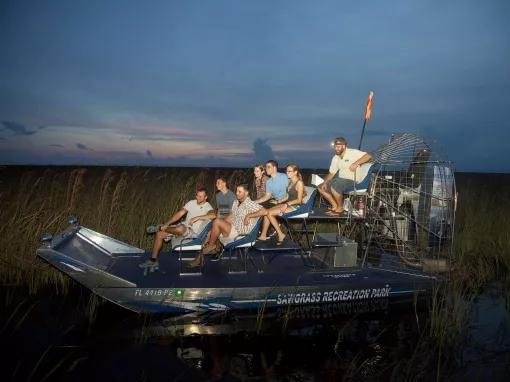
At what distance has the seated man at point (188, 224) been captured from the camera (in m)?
7.04

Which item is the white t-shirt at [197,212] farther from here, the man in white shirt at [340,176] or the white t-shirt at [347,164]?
the white t-shirt at [347,164]

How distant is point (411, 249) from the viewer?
748 cm

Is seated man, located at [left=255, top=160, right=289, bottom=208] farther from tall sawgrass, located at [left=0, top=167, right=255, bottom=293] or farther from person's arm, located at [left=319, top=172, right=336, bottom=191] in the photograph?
tall sawgrass, located at [left=0, top=167, right=255, bottom=293]

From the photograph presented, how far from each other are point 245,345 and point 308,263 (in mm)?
2458

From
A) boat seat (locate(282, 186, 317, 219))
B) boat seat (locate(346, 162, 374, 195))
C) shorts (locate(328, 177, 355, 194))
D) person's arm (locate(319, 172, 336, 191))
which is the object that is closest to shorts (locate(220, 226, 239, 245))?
boat seat (locate(282, 186, 317, 219))

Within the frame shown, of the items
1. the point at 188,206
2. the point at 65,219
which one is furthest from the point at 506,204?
the point at 65,219

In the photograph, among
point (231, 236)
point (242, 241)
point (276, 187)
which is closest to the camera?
point (242, 241)

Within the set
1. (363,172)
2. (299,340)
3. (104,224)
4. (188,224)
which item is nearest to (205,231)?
(188,224)

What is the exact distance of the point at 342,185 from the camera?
7801 millimetres

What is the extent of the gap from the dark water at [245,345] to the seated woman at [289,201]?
1.65m

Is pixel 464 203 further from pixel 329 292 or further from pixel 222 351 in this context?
pixel 222 351

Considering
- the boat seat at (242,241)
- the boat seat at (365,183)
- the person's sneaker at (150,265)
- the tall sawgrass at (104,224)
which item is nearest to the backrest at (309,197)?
the boat seat at (365,183)

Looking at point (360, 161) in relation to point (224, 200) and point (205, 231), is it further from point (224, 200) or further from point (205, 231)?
point (205, 231)

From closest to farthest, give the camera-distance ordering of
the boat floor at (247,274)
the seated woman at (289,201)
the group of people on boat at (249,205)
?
the boat floor at (247,274)
the group of people on boat at (249,205)
the seated woman at (289,201)
